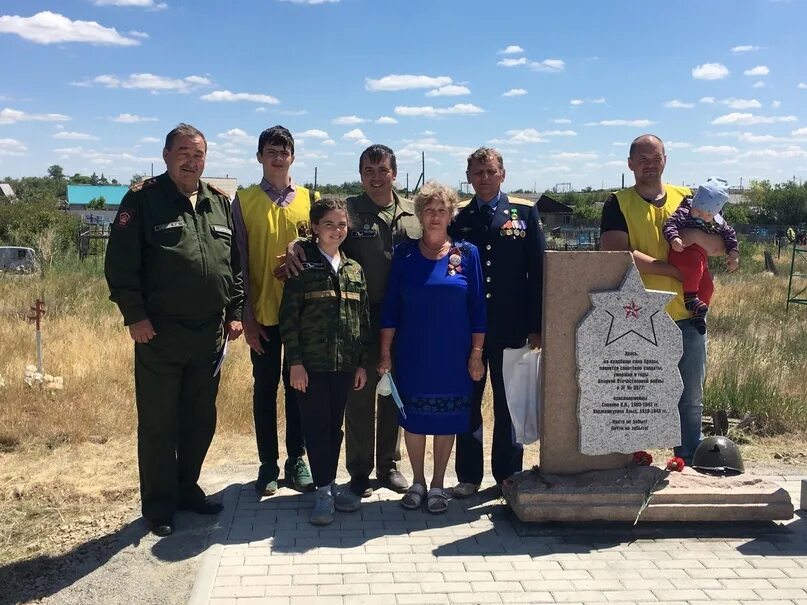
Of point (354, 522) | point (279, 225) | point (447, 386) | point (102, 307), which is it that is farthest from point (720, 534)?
point (102, 307)

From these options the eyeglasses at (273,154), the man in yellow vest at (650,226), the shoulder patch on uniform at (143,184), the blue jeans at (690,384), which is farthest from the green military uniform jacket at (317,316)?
the blue jeans at (690,384)

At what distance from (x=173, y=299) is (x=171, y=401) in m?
0.59

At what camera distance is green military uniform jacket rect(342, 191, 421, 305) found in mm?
4285

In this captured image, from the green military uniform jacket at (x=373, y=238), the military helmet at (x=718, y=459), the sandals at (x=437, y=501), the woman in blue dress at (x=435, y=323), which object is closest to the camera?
the woman in blue dress at (x=435, y=323)

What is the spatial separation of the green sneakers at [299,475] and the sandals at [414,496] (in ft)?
2.05

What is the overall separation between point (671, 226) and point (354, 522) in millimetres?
2574

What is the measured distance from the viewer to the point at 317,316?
12.9 ft

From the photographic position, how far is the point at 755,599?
3246mm

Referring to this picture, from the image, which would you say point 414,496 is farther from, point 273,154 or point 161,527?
point 273,154

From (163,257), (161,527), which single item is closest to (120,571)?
(161,527)

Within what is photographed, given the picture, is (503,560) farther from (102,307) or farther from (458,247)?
(102,307)

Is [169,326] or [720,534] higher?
[169,326]

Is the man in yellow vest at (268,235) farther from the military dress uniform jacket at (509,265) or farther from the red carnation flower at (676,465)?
the red carnation flower at (676,465)

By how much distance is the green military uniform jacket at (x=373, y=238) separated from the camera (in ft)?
14.1
